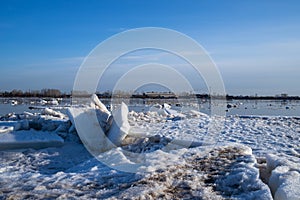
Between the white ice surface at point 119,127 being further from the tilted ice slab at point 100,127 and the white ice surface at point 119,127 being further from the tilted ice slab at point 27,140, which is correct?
the tilted ice slab at point 27,140

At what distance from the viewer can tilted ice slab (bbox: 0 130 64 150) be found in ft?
21.6

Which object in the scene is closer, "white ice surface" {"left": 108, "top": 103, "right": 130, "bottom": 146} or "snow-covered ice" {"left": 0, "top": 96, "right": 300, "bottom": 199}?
"snow-covered ice" {"left": 0, "top": 96, "right": 300, "bottom": 199}

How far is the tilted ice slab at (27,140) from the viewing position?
6.57 metres

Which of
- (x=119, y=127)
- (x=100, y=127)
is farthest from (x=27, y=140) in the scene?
(x=119, y=127)

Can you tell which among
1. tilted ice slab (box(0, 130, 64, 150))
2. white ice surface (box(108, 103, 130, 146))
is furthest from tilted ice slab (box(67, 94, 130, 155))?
tilted ice slab (box(0, 130, 64, 150))

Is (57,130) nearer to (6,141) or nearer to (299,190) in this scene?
(6,141)

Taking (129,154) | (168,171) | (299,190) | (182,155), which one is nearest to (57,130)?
(129,154)

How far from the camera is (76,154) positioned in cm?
633

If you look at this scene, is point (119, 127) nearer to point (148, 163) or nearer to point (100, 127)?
point (100, 127)

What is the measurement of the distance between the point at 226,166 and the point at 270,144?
6.88 ft

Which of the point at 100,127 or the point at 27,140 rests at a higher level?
the point at 100,127

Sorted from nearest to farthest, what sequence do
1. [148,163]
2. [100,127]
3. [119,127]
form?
[148,163]
[119,127]
[100,127]

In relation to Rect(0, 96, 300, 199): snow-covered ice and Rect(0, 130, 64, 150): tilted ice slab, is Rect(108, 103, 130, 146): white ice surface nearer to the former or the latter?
Rect(0, 96, 300, 199): snow-covered ice

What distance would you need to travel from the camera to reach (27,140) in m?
6.77
